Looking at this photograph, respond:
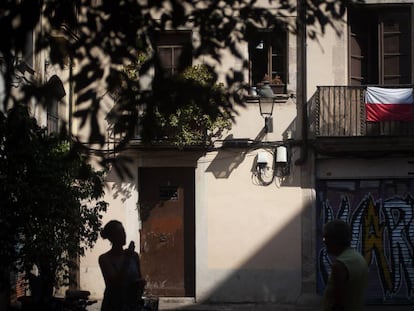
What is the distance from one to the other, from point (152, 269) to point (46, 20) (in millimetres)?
11977

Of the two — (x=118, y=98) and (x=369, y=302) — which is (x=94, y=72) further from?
(x=369, y=302)

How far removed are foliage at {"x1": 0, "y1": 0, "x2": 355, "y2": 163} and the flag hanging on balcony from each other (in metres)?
10.7

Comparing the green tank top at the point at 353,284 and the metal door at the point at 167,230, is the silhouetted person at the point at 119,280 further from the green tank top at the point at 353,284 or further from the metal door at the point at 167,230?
the metal door at the point at 167,230

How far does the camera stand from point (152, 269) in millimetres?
15977

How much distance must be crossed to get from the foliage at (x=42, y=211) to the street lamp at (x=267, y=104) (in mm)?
6088

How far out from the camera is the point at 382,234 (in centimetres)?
1562

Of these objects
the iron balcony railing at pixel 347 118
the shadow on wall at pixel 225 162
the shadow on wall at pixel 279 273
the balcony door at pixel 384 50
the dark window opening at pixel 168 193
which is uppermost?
the balcony door at pixel 384 50

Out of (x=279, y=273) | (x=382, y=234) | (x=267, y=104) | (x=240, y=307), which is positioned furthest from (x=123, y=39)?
(x=382, y=234)

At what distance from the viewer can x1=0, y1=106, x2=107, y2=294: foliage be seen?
6.70m

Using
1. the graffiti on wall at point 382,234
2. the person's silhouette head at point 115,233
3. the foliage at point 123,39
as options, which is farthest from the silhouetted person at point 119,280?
the graffiti on wall at point 382,234

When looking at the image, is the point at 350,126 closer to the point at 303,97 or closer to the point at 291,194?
the point at 303,97

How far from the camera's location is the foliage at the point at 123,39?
13.3 feet

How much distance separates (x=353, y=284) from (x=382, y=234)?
10996mm

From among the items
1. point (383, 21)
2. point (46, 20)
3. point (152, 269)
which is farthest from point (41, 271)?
point (383, 21)
